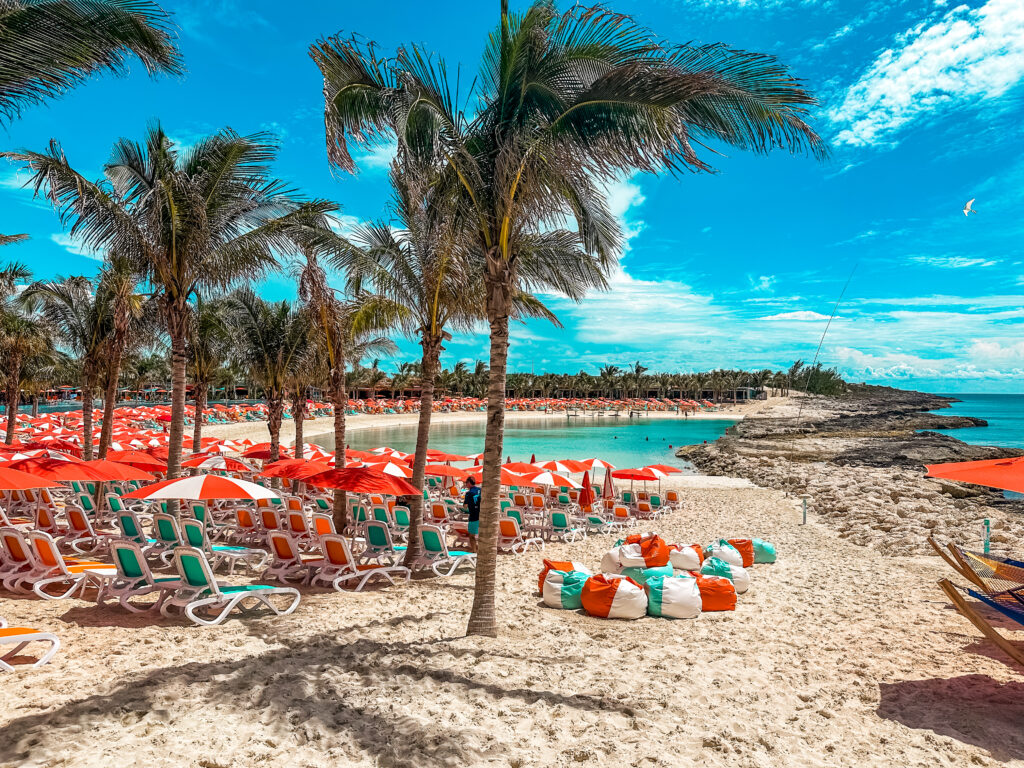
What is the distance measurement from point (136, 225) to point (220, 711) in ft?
26.9

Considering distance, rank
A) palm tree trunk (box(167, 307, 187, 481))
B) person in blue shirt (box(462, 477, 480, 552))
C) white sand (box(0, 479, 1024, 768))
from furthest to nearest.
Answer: person in blue shirt (box(462, 477, 480, 552))
palm tree trunk (box(167, 307, 187, 481))
white sand (box(0, 479, 1024, 768))

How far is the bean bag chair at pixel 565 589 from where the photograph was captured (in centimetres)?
723

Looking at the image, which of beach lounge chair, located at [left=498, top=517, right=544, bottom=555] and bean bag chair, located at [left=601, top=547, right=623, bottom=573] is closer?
bean bag chair, located at [left=601, top=547, right=623, bottom=573]

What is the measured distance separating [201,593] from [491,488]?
3240mm

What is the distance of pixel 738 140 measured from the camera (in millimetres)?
5297

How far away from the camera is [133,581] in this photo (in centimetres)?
629

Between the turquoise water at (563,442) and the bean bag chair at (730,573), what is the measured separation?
22114mm

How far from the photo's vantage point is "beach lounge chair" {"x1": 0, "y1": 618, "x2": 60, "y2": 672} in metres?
4.29

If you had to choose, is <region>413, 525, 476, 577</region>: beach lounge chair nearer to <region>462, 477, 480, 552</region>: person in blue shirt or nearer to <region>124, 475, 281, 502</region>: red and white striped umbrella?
<region>462, 477, 480, 552</region>: person in blue shirt

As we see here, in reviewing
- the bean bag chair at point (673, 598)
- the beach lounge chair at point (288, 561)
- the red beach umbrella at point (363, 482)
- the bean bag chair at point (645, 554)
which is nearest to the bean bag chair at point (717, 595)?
the bean bag chair at point (673, 598)

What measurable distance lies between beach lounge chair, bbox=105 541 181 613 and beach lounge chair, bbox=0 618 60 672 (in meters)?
1.23

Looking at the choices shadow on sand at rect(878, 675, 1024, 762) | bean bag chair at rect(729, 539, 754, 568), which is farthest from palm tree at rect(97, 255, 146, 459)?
shadow on sand at rect(878, 675, 1024, 762)

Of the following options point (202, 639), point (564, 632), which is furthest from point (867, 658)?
point (202, 639)

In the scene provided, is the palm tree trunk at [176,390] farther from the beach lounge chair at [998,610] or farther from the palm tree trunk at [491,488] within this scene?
the beach lounge chair at [998,610]
